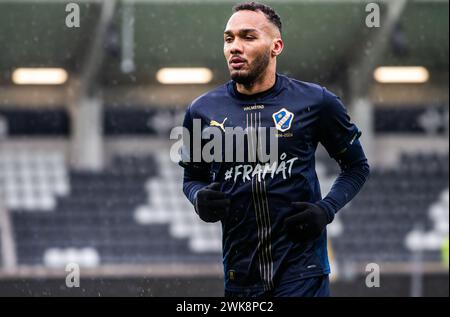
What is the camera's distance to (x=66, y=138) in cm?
1827

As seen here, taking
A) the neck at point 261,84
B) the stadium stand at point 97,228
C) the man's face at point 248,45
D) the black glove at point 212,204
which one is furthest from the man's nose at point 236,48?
the stadium stand at point 97,228

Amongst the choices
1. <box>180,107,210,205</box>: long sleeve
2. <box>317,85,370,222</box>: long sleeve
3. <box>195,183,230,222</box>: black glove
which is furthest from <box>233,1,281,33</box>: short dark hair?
<box>195,183,230,222</box>: black glove

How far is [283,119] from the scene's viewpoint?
12.7ft

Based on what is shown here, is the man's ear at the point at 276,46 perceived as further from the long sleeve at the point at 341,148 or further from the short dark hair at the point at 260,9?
the long sleeve at the point at 341,148

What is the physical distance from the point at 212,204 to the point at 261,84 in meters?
0.53

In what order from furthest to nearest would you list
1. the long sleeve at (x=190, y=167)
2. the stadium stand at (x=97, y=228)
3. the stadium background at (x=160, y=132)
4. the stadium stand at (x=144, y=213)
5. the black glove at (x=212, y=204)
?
the stadium stand at (x=144, y=213), the stadium stand at (x=97, y=228), the stadium background at (x=160, y=132), the long sleeve at (x=190, y=167), the black glove at (x=212, y=204)

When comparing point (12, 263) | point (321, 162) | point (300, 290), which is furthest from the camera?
point (321, 162)

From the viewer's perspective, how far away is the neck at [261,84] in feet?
12.9

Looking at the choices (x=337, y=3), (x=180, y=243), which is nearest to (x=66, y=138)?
(x=180, y=243)

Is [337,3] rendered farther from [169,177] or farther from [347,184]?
[347,184]

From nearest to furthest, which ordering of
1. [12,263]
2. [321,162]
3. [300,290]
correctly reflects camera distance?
[300,290]
[12,263]
[321,162]

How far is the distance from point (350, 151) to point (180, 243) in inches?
474

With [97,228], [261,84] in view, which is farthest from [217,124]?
[97,228]
